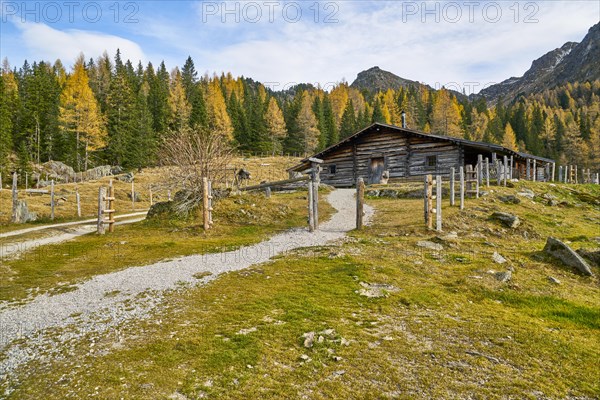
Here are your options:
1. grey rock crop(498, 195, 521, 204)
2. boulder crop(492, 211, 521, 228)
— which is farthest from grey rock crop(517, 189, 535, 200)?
boulder crop(492, 211, 521, 228)

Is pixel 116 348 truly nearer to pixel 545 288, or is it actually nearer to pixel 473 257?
pixel 545 288

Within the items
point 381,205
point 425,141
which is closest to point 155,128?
point 425,141

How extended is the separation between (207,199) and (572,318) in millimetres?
13143

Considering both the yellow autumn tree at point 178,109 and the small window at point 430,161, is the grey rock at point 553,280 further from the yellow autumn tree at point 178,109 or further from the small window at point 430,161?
the yellow autumn tree at point 178,109

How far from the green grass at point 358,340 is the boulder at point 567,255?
0.28m

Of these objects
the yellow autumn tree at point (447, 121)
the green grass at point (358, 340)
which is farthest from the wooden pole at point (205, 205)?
the yellow autumn tree at point (447, 121)

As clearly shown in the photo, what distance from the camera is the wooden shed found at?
3167cm

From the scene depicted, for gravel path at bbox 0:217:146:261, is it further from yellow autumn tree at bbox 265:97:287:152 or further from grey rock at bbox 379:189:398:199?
yellow autumn tree at bbox 265:97:287:152

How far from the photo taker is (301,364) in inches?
173

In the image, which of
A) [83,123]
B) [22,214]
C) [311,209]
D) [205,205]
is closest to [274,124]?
[83,123]

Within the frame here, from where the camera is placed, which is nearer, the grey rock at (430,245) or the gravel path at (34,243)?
the grey rock at (430,245)

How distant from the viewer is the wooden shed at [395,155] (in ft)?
104

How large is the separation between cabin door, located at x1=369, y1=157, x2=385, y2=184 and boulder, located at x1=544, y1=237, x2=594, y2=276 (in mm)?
25594

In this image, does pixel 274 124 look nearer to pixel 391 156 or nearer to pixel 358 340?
pixel 391 156
